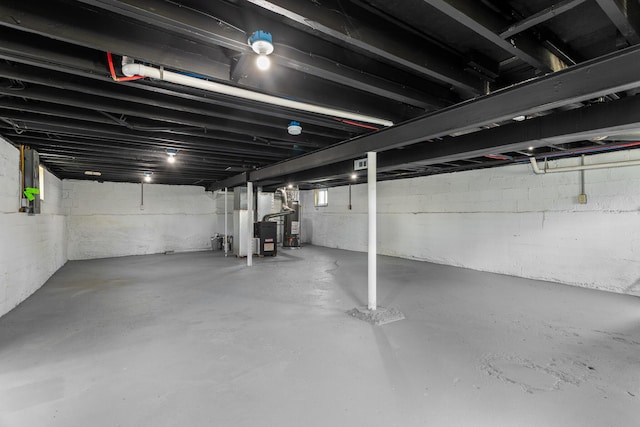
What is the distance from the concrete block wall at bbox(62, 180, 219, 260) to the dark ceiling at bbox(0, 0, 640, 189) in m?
4.73

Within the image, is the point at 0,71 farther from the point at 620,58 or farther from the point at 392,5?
the point at 620,58

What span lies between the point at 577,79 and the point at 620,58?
19cm

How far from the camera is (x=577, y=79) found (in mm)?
1726

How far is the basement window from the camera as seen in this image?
9992mm

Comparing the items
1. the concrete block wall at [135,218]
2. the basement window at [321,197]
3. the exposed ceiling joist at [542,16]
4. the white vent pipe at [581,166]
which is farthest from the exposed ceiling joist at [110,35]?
the basement window at [321,197]

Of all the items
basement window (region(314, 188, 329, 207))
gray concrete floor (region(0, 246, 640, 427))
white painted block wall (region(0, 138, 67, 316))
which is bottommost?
gray concrete floor (region(0, 246, 640, 427))

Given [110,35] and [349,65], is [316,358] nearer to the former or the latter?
[349,65]

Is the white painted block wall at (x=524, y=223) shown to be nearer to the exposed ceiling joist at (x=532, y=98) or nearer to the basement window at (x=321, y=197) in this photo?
the basement window at (x=321, y=197)

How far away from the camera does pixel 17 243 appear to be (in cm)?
358

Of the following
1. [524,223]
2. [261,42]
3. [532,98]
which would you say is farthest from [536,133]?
[524,223]

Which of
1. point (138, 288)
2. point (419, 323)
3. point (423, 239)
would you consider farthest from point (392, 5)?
point (423, 239)

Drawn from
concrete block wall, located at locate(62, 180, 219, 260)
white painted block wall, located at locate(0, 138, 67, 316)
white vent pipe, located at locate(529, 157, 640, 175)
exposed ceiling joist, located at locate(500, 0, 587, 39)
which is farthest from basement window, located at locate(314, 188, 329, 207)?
exposed ceiling joist, located at locate(500, 0, 587, 39)

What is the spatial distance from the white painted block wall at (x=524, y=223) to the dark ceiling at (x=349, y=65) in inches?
106

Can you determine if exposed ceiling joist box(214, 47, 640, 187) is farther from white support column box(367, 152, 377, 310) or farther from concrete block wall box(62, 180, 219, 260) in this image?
concrete block wall box(62, 180, 219, 260)
